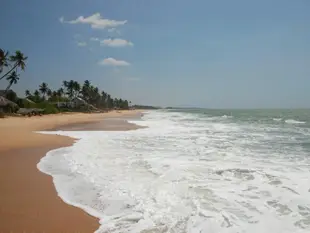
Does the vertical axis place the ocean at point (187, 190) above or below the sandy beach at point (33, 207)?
below

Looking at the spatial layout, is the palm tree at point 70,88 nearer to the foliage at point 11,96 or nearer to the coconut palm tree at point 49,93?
the coconut palm tree at point 49,93

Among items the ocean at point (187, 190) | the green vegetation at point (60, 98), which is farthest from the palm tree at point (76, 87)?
the ocean at point (187, 190)

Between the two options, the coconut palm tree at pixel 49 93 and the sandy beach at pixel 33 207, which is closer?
the sandy beach at pixel 33 207

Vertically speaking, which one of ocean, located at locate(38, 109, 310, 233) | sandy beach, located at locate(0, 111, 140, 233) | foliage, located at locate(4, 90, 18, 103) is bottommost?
ocean, located at locate(38, 109, 310, 233)

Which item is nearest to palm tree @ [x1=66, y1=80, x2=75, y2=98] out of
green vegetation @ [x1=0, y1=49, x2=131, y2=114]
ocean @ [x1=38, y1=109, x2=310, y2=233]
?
green vegetation @ [x1=0, y1=49, x2=131, y2=114]

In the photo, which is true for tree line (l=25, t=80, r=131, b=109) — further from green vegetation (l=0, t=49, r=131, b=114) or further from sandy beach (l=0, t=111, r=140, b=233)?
sandy beach (l=0, t=111, r=140, b=233)

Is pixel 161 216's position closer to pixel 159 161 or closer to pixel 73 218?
pixel 73 218

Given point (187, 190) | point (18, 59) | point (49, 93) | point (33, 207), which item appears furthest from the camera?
point (49, 93)

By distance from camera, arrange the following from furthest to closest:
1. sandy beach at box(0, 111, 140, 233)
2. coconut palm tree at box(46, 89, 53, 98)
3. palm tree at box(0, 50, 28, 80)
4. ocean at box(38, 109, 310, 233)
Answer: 1. coconut palm tree at box(46, 89, 53, 98)
2. palm tree at box(0, 50, 28, 80)
3. ocean at box(38, 109, 310, 233)
4. sandy beach at box(0, 111, 140, 233)

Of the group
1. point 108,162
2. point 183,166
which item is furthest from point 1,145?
point 183,166

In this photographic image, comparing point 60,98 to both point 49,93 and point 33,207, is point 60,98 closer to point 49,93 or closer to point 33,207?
point 49,93

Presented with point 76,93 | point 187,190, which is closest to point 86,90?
point 76,93

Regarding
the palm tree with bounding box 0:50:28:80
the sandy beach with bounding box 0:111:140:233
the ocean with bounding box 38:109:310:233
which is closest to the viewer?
the sandy beach with bounding box 0:111:140:233

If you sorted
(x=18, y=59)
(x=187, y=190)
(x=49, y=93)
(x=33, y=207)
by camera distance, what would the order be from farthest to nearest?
(x=49, y=93) < (x=18, y=59) < (x=187, y=190) < (x=33, y=207)
